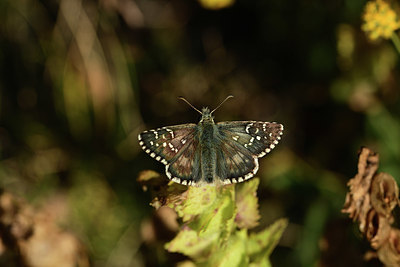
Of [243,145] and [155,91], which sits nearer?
[243,145]

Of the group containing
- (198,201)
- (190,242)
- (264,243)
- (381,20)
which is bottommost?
(264,243)

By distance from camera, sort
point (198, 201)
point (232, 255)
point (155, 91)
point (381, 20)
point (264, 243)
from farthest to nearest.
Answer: point (155, 91), point (381, 20), point (264, 243), point (232, 255), point (198, 201)

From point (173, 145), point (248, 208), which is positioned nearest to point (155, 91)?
point (173, 145)

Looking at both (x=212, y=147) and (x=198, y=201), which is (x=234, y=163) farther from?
(x=198, y=201)

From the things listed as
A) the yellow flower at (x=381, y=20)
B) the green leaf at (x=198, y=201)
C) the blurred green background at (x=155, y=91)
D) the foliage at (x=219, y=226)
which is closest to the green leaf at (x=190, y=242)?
the foliage at (x=219, y=226)

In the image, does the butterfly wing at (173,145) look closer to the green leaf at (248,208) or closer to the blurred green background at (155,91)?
the green leaf at (248,208)

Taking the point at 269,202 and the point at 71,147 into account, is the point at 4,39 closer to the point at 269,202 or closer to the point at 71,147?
the point at 71,147

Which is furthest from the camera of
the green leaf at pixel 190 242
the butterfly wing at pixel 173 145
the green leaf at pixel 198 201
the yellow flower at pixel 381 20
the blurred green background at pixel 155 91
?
the blurred green background at pixel 155 91

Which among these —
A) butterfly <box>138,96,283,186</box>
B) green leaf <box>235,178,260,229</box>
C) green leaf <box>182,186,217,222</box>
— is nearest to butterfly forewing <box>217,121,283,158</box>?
butterfly <box>138,96,283,186</box>
